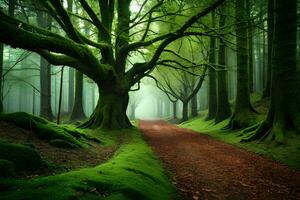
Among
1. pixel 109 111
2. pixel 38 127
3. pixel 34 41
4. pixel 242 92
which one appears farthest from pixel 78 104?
pixel 38 127

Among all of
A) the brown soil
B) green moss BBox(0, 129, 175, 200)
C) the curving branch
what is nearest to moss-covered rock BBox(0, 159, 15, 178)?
green moss BBox(0, 129, 175, 200)

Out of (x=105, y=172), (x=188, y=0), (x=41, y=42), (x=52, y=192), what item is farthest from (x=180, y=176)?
(x=188, y=0)

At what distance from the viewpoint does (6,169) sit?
20.0 ft

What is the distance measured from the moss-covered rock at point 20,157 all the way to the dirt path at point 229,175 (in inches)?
131

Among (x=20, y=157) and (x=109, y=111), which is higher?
(x=109, y=111)

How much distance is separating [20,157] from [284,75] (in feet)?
33.3

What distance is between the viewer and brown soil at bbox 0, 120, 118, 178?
306 inches

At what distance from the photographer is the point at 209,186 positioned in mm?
7453

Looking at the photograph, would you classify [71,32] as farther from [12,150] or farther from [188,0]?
[12,150]

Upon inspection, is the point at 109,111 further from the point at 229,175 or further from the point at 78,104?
the point at 229,175

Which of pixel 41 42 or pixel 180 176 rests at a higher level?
pixel 41 42

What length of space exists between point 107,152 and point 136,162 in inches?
104

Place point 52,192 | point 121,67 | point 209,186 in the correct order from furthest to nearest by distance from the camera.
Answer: point 121,67 → point 209,186 → point 52,192

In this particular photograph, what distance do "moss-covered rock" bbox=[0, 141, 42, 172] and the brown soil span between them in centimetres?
22
